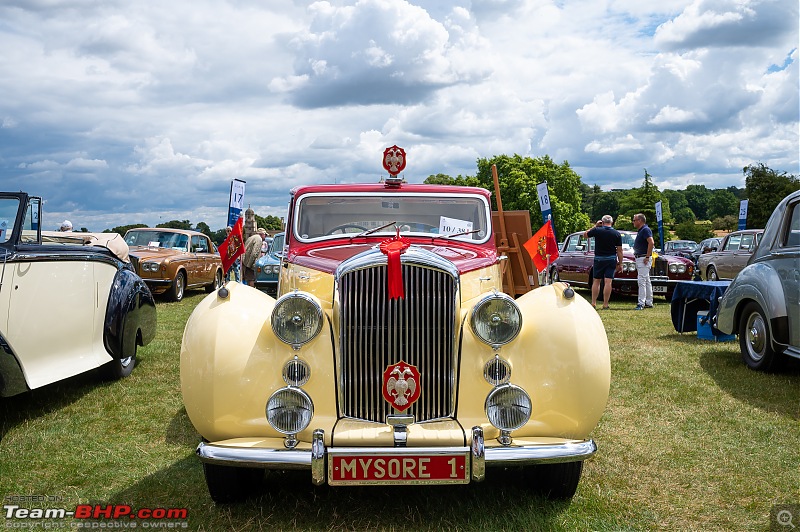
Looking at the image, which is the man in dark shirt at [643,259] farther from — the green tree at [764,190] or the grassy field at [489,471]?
the green tree at [764,190]

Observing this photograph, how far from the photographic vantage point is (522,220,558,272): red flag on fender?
5.47 meters

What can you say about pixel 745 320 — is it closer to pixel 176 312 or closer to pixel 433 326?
pixel 433 326

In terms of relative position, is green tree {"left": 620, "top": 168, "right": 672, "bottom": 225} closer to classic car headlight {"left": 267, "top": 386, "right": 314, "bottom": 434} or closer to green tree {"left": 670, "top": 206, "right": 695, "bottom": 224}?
green tree {"left": 670, "top": 206, "right": 695, "bottom": 224}

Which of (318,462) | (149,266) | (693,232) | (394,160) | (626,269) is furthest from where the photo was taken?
(693,232)

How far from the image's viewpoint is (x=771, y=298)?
6.41 metres

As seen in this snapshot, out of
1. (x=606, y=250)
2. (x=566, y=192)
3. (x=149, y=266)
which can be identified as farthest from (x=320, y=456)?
(x=566, y=192)

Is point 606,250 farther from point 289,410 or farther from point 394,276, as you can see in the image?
point 289,410

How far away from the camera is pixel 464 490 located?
3.87 meters

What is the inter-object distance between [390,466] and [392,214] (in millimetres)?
2522

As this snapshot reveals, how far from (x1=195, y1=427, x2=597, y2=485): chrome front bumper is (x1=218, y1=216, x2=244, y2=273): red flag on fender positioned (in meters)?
2.04

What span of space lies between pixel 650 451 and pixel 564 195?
53.0 metres

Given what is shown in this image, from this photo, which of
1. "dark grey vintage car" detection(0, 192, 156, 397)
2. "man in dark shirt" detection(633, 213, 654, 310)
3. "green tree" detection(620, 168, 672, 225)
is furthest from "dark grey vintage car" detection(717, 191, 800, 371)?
"green tree" detection(620, 168, 672, 225)

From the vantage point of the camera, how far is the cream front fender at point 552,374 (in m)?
3.43

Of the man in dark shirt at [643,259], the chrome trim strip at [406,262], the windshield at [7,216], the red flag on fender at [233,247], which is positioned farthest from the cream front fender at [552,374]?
the man in dark shirt at [643,259]
